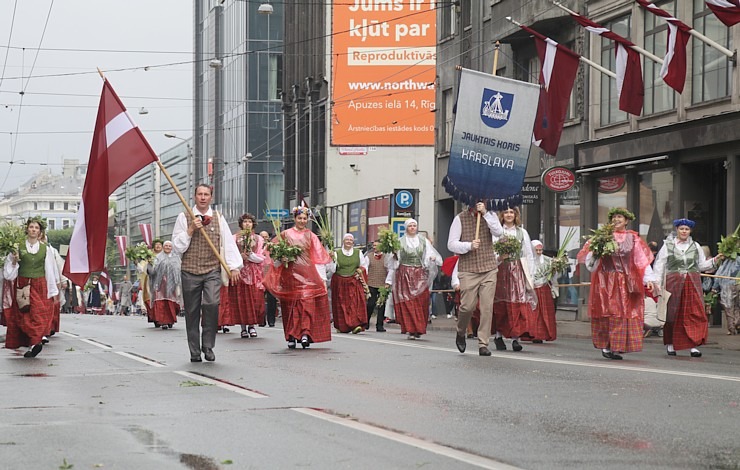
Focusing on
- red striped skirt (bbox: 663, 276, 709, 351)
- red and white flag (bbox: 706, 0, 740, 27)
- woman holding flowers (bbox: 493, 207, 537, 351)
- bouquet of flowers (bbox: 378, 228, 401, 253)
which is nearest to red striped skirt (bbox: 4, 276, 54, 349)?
woman holding flowers (bbox: 493, 207, 537, 351)

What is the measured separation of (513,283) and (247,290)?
595 centimetres

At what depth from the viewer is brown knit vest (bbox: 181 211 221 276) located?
595 inches

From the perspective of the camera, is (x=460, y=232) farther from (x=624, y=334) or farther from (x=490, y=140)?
(x=490, y=140)

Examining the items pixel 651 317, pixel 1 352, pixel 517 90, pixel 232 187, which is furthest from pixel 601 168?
pixel 232 187

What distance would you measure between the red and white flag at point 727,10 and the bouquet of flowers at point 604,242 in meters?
7.10

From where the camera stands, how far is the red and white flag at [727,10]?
21875 millimetres

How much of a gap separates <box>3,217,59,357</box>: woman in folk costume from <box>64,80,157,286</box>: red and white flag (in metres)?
1.34

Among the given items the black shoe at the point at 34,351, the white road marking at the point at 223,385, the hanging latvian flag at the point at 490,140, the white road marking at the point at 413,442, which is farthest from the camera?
the hanging latvian flag at the point at 490,140

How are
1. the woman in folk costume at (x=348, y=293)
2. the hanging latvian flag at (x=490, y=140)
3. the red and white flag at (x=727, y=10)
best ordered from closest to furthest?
the hanging latvian flag at (x=490, y=140) → the red and white flag at (x=727, y=10) → the woman in folk costume at (x=348, y=293)

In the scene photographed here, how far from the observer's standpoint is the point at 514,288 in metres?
18.7

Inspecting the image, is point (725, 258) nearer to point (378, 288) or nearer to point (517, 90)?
point (517, 90)

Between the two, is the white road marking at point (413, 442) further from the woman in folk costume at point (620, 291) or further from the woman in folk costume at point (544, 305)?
the woman in folk costume at point (544, 305)

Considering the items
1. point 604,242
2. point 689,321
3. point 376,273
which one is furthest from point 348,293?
point 604,242

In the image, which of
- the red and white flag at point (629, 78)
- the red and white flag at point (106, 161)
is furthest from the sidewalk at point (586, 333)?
the red and white flag at point (106, 161)
